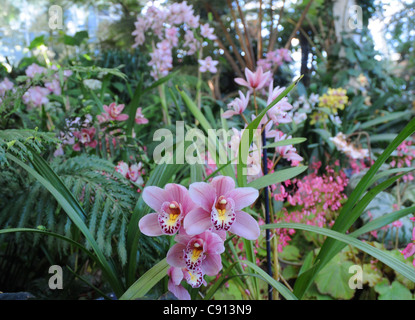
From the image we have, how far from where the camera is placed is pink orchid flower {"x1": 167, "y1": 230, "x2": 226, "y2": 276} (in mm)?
555

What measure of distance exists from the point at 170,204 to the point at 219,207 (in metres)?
0.08

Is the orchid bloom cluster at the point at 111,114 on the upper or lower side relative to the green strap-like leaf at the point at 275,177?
upper

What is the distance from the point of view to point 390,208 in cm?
138

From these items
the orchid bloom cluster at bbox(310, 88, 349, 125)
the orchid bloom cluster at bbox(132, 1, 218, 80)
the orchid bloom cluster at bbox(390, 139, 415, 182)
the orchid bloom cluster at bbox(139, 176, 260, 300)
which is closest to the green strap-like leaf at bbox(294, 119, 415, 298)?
the orchid bloom cluster at bbox(139, 176, 260, 300)

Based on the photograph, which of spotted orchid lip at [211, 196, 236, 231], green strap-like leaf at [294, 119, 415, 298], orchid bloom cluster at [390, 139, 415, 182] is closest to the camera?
spotted orchid lip at [211, 196, 236, 231]

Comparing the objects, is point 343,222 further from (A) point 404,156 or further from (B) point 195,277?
(A) point 404,156

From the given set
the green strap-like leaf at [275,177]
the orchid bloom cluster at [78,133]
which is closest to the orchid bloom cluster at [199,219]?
the green strap-like leaf at [275,177]

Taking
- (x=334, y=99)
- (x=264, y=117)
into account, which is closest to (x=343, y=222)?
(x=264, y=117)

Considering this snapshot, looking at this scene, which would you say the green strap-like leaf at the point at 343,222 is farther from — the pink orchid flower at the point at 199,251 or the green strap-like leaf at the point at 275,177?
the pink orchid flower at the point at 199,251

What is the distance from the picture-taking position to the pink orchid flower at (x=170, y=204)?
21.6 inches

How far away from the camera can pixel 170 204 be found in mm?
549

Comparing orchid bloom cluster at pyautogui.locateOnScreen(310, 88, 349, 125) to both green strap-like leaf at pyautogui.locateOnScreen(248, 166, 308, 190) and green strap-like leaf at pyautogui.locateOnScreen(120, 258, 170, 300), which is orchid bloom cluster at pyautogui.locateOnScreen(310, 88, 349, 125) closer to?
green strap-like leaf at pyautogui.locateOnScreen(248, 166, 308, 190)

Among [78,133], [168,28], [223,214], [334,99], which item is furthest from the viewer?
[334,99]
